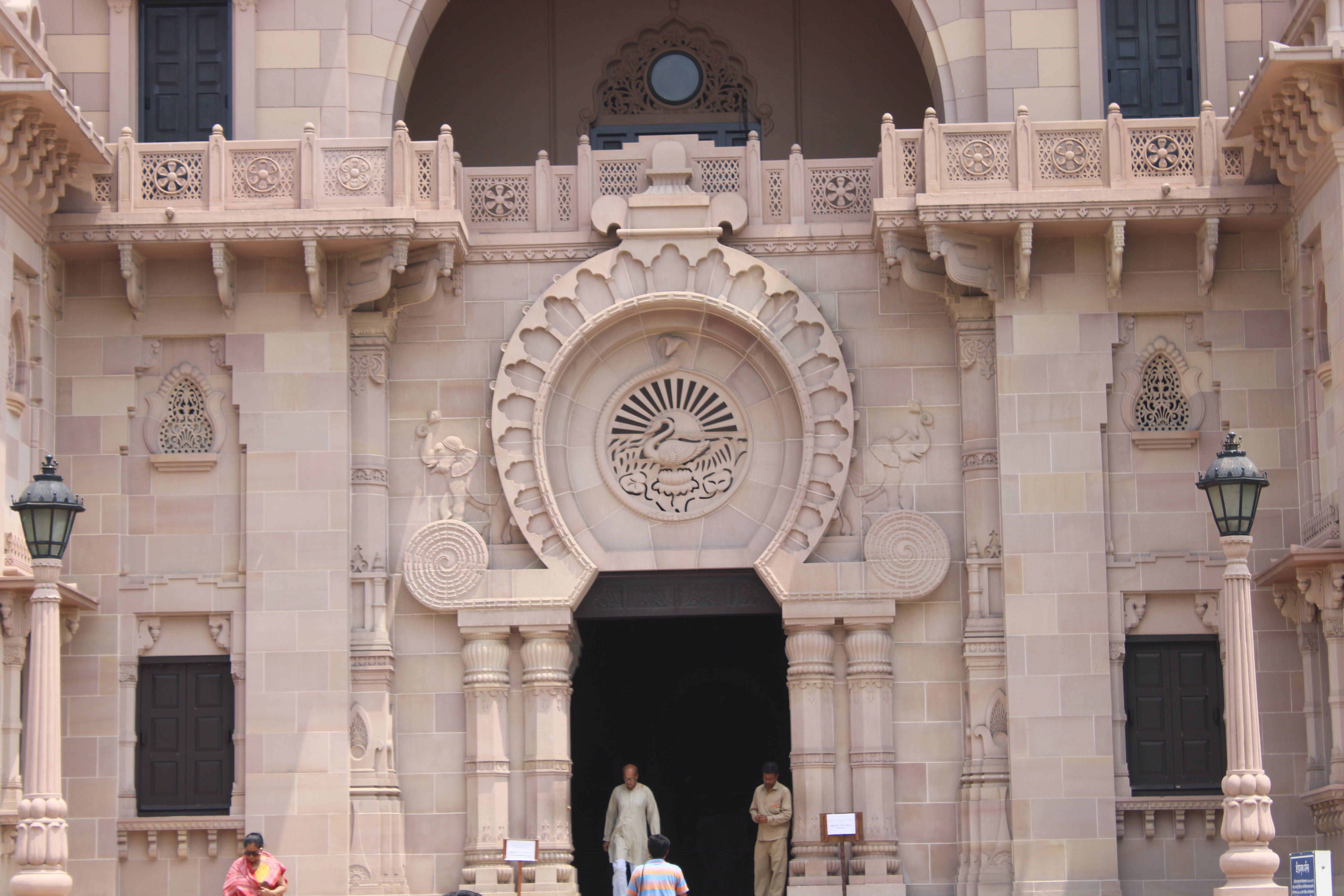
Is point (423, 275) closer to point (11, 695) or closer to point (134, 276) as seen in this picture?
point (134, 276)

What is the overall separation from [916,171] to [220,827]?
10.0 m

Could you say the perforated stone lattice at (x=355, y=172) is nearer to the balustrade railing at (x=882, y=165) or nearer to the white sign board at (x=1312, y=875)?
the balustrade railing at (x=882, y=165)

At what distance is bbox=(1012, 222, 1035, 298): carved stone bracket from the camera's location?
20250 mm

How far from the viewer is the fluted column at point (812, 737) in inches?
797

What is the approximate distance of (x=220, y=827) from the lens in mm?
20000

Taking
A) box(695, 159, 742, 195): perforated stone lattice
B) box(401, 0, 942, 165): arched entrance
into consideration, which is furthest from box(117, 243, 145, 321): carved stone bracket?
box(695, 159, 742, 195): perforated stone lattice

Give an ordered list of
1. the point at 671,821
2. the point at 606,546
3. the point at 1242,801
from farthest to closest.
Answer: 1. the point at 671,821
2. the point at 606,546
3. the point at 1242,801

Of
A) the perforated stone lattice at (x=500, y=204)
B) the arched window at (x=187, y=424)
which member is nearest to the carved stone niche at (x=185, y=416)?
the arched window at (x=187, y=424)

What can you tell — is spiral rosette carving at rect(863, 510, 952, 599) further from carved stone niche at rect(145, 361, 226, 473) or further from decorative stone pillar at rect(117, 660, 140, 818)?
decorative stone pillar at rect(117, 660, 140, 818)

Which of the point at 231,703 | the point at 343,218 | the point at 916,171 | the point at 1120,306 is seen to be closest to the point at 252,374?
the point at 343,218

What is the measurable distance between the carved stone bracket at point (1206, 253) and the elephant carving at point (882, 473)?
3.29 meters

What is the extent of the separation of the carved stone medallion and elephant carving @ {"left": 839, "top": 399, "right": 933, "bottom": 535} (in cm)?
121

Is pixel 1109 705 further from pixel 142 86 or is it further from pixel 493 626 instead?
pixel 142 86

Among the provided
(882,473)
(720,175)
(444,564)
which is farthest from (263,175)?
(882,473)
